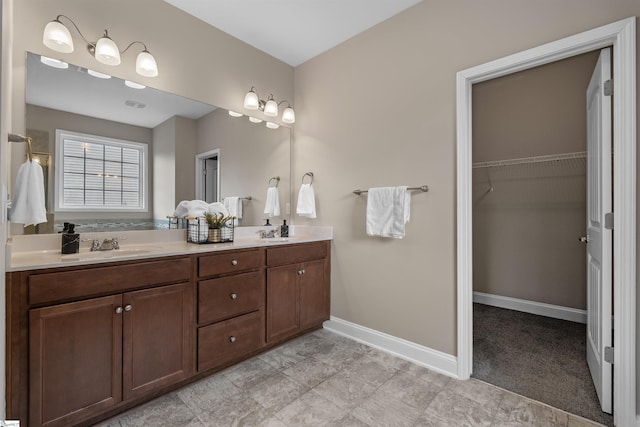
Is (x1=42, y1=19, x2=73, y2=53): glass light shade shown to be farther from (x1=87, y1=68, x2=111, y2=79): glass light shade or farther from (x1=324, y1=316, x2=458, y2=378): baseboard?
(x1=324, y1=316, x2=458, y2=378): baseboard

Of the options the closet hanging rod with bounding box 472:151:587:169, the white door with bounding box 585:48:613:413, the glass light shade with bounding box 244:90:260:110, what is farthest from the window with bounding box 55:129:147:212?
the closet hanging rod with bounding box 472:151:587:169

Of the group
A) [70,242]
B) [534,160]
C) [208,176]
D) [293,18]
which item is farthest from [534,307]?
[70,242]

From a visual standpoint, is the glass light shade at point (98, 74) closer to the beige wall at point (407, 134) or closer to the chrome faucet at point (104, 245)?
the chrome faucet at point (104, 245)

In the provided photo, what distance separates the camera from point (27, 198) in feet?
4.53

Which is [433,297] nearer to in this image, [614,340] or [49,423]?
[614,340]

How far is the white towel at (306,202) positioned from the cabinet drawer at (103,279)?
1236 mm

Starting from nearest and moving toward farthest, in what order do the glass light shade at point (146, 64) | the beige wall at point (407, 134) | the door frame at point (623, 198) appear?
the door frame at point (623, 198)
the beige wall at point (407, 134)
the glass light shade at point (146, 64)

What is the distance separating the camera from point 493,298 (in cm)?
346

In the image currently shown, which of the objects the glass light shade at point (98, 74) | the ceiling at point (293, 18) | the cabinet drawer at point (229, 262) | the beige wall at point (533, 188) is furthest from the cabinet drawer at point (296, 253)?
the beige wall at point (533, 188)

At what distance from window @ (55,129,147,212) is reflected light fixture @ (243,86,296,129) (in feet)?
3.10

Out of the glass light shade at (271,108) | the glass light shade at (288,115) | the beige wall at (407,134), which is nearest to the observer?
the beige wall at (407,134)

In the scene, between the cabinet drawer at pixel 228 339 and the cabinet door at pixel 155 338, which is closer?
the cabinet door at pixel 155 338

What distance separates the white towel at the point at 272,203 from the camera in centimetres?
291

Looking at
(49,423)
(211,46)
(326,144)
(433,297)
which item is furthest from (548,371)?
(211,46)
